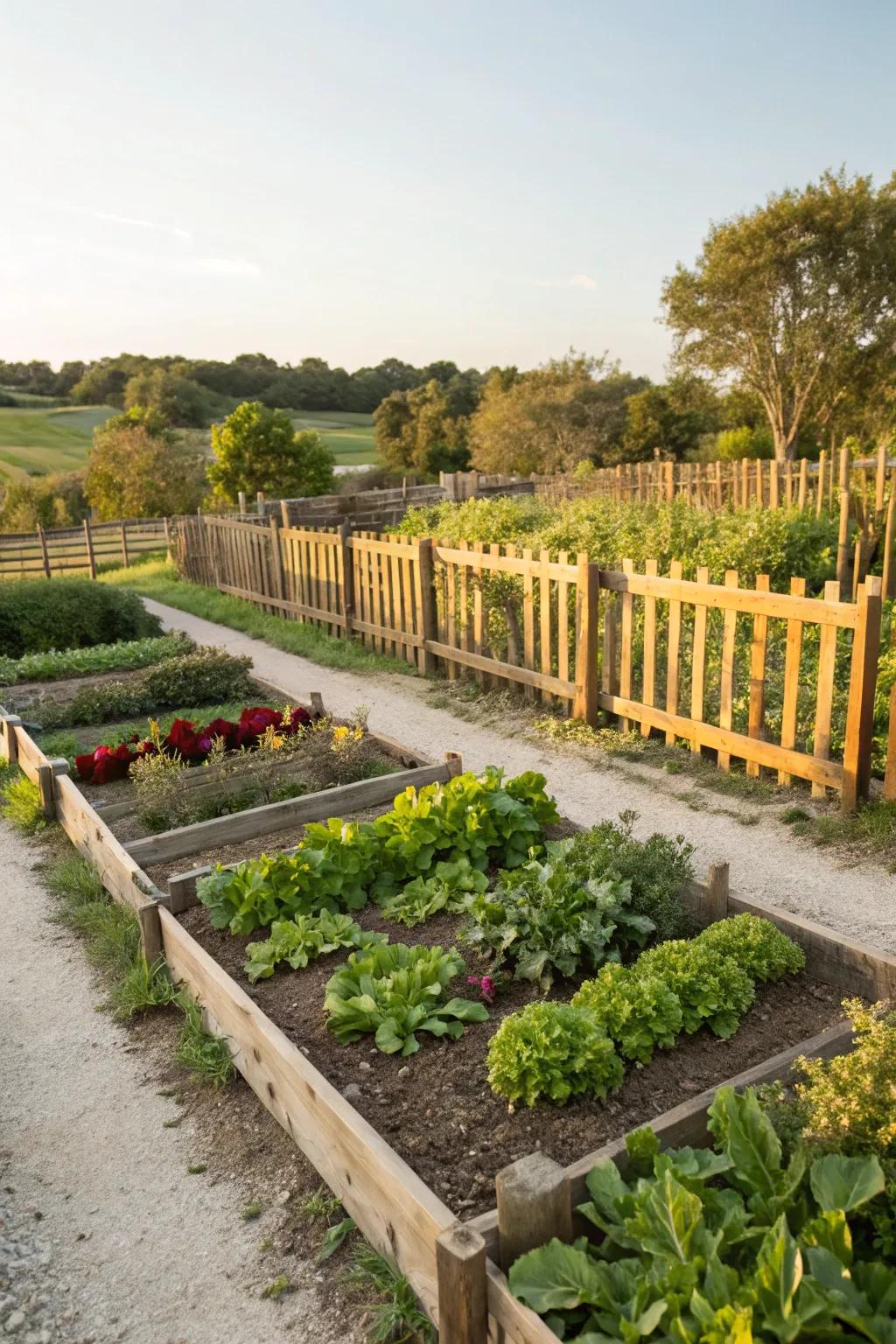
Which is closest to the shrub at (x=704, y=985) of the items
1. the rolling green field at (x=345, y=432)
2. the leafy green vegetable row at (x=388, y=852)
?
the leafy green vegetable row at (x=388, y=852)

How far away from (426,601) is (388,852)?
19.2 feet

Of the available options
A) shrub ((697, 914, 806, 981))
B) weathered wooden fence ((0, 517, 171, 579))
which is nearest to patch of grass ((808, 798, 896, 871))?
shrub ((697, 914, 806, 981))

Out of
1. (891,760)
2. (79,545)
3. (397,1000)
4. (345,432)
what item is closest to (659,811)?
(891,760)

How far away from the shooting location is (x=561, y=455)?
3997 cm

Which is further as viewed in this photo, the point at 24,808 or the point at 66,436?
the point at 66,436

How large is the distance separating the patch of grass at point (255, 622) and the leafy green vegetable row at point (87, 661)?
1.69 meters

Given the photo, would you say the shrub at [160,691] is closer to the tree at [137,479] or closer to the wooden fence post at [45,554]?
the wooden fence post at [45,554]

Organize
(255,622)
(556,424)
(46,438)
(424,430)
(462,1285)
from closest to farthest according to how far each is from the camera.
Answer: (462,1285) < (255,622) < (556,424) < (424,430) < (46,438)

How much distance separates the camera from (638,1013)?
3.44m

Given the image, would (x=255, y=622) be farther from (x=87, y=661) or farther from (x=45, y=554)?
(x=45, y=554)

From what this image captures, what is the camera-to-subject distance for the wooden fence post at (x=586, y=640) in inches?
314

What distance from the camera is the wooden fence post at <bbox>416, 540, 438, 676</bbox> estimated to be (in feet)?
34.3

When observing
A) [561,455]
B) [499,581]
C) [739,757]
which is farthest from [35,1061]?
[561,455]

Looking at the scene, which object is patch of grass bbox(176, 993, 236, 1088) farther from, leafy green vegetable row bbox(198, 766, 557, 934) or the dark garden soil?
leafy green vegetable row bbox(198, 766, 557, 934)
